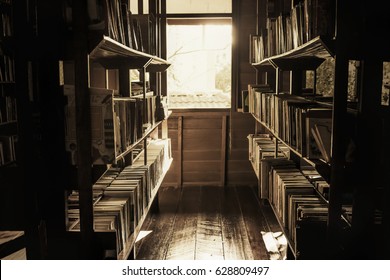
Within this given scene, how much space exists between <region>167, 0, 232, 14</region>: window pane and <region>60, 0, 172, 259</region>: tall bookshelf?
1827 mm

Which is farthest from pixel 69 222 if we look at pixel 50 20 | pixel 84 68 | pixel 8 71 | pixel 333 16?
pixel 8 71

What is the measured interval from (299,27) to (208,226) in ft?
6.55

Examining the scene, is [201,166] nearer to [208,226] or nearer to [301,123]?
[208,226]

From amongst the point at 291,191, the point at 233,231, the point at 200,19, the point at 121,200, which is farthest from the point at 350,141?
the point at 200,19

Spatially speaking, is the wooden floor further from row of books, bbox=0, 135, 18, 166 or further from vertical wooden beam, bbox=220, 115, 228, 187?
row of books, bbox=0, 135, 18, 166

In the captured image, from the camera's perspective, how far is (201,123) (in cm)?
503

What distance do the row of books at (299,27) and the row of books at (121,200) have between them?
1.26 metres

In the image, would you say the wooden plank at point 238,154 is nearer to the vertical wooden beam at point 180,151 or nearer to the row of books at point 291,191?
the vertical wooden beam at point 180,151

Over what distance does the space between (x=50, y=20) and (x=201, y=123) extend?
11.2 feet

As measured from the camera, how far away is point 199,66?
16.4 feet

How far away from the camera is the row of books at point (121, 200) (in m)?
2.00

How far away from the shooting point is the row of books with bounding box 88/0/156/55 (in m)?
1.73
